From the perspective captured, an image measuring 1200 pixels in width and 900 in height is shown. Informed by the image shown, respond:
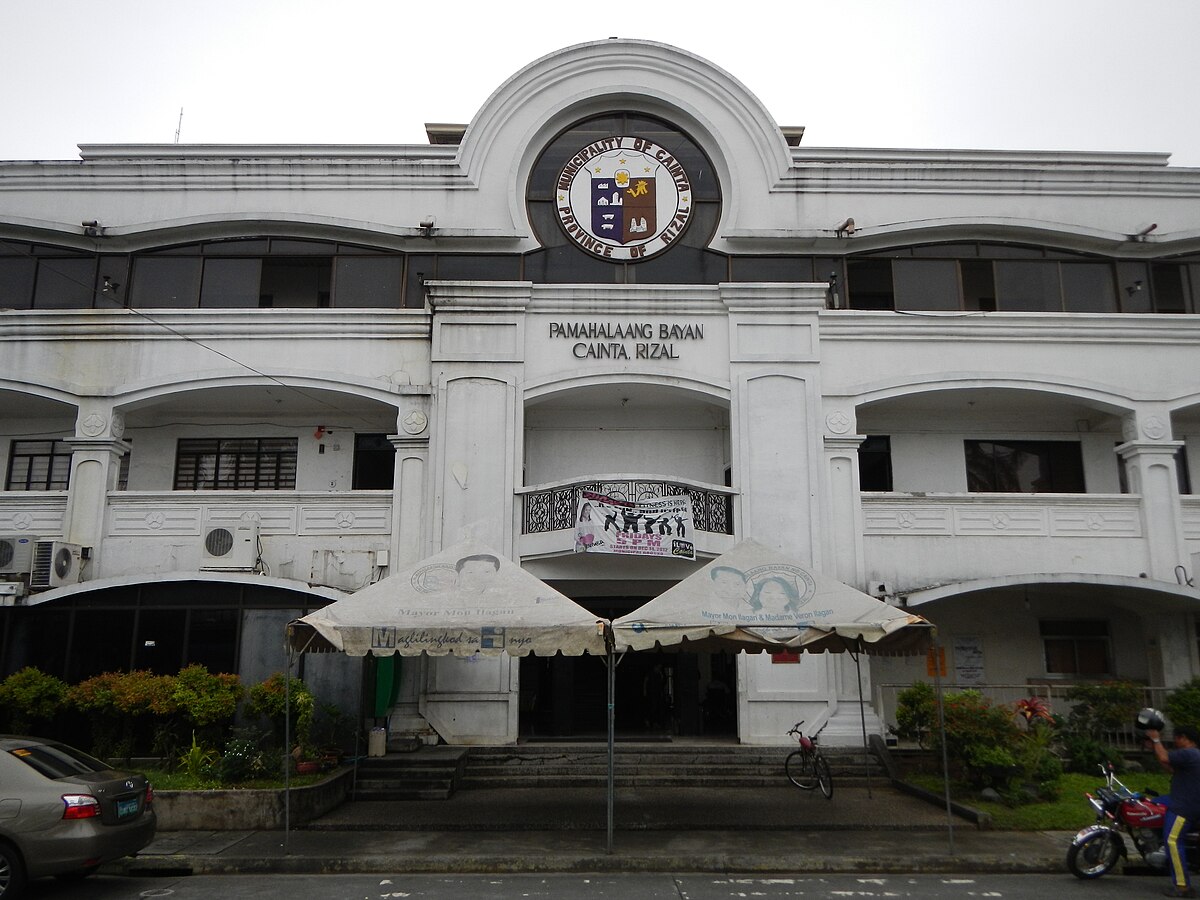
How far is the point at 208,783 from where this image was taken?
1295 centimetres

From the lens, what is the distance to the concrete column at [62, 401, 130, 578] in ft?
56.5

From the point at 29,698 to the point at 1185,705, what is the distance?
18504 millimetres

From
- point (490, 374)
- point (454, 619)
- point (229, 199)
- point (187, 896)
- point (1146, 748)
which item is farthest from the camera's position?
point (229, 199)

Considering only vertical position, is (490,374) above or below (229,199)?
below

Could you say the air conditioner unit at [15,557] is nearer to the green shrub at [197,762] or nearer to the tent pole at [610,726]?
the green shrub at [197,762]

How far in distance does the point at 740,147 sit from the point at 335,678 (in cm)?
1273

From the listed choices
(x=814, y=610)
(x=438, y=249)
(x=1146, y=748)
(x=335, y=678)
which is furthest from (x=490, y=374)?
(x=1146, y=748)

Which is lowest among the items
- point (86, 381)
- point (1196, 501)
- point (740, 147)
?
point (1196, 501)

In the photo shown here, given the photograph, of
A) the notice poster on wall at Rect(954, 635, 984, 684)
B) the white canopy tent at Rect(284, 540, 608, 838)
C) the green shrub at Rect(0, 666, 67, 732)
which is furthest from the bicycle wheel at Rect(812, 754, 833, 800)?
the green shrub at Rect(0, 666, 67, 732)

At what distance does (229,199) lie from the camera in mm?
18875

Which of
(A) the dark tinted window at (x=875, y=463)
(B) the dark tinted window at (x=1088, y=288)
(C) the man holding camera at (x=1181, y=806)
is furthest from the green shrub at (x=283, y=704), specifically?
(B) the dark tinted window at (x=1088, y=288)

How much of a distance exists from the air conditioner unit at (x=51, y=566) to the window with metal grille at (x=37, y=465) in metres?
2.91

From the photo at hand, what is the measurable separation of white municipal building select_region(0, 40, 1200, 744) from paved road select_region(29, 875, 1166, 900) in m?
5.93

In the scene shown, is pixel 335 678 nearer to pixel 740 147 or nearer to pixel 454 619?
pixel 454 619
